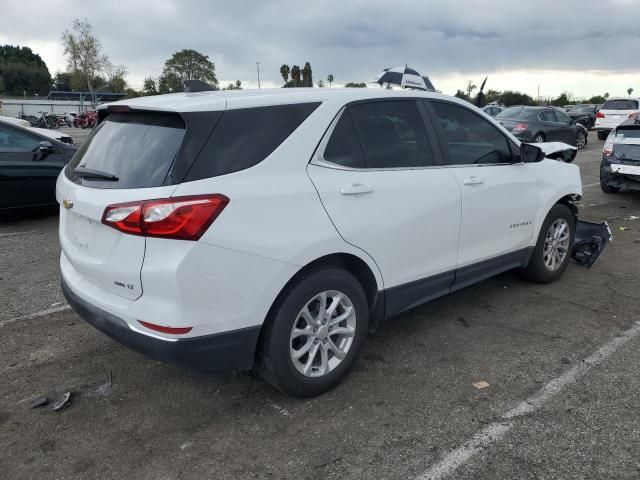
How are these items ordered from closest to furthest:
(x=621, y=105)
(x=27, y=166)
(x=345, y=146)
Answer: (x=345, y=146) → (x=27, y=166) → (x=621, y=105)

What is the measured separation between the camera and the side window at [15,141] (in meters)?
7.27

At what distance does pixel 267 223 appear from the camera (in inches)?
103

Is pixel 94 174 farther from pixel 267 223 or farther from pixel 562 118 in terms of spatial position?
pixel 562 118

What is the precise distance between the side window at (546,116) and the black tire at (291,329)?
16.2m

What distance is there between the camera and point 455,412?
9.61ft

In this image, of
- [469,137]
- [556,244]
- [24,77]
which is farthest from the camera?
[24,77]

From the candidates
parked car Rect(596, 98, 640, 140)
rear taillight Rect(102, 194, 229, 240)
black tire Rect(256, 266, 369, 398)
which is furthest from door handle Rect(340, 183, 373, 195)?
parked car Rect(596, 98, 640, 140)

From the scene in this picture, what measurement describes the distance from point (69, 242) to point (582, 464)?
2.98m

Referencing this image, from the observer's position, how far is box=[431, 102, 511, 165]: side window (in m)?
3.80

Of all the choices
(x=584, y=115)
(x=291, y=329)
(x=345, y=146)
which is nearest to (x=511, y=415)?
(x=291, y=329)

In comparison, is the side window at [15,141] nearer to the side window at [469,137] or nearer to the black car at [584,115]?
the side window at [469,137]

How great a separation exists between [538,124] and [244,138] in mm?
16118

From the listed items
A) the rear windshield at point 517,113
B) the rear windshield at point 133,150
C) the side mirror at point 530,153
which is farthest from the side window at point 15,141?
the rear windshield at point 517,113

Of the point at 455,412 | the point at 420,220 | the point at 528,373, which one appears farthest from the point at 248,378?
the point at 528,373
